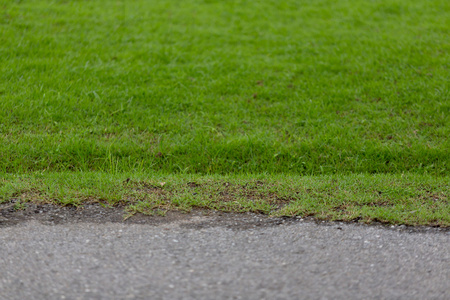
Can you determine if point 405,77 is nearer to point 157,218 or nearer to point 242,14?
point 242,14

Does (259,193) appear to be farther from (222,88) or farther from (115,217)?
(222,88)

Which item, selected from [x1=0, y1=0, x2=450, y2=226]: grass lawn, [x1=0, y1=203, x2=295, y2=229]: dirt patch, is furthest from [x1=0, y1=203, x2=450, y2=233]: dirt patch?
[x1=0, y1=0, x2=450, y2=226]: grass lawn

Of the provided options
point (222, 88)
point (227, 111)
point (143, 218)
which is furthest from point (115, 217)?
point (222, 88)

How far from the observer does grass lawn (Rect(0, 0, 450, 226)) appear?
486cm

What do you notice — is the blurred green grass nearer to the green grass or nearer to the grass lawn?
the grass lawn

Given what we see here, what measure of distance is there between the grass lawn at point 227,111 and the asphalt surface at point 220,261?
16.3 inches

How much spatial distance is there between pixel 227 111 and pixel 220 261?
3.70m

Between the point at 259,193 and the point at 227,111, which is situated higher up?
the point at 227,111

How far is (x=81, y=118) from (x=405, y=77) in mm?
5265

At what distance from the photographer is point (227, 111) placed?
6.88 m

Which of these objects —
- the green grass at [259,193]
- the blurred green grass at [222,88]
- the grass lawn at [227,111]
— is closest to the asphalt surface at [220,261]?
the green grass at [259,193]

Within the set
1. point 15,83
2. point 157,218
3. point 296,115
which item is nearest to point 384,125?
point 296,115

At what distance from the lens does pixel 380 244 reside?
3.78 meters

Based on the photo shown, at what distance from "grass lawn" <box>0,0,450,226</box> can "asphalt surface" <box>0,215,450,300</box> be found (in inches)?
16.3
